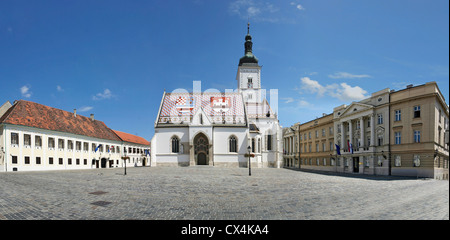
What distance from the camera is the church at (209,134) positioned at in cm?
4484

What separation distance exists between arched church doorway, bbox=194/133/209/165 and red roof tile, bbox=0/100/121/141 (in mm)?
21499

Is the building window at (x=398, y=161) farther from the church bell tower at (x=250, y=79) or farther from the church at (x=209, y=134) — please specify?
the church bell tower at (x=250, y=79)

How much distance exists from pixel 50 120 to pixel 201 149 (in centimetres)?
2653

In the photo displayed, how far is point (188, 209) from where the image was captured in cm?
922

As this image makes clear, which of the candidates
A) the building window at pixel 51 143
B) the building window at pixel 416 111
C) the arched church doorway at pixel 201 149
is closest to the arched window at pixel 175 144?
the arched church doorway at pixel 201 149

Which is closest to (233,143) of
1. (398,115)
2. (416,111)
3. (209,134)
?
(209,134)

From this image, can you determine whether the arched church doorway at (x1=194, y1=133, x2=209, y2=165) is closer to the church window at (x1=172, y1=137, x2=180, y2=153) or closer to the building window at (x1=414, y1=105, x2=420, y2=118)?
the church window at (x1=172, y1=137, x2=180, y2=153)

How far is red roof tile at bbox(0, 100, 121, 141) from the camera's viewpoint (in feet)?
116

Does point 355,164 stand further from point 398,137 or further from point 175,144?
point 175,144

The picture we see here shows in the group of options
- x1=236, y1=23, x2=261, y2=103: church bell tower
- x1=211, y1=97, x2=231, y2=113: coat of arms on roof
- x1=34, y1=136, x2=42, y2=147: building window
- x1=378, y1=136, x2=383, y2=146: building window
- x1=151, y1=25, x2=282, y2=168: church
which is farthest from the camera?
x1=236, y1=23, x2=261, y2=103: church bell tower

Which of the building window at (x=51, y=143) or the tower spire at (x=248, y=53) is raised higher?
the tower spire at (x=248, y=53)

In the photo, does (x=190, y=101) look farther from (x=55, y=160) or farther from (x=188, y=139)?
(x=55, y=160)

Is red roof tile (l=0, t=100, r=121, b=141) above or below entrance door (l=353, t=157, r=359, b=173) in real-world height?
above

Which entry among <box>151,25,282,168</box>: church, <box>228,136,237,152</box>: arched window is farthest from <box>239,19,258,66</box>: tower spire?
<box>228,136,237,152</box>: arched window
